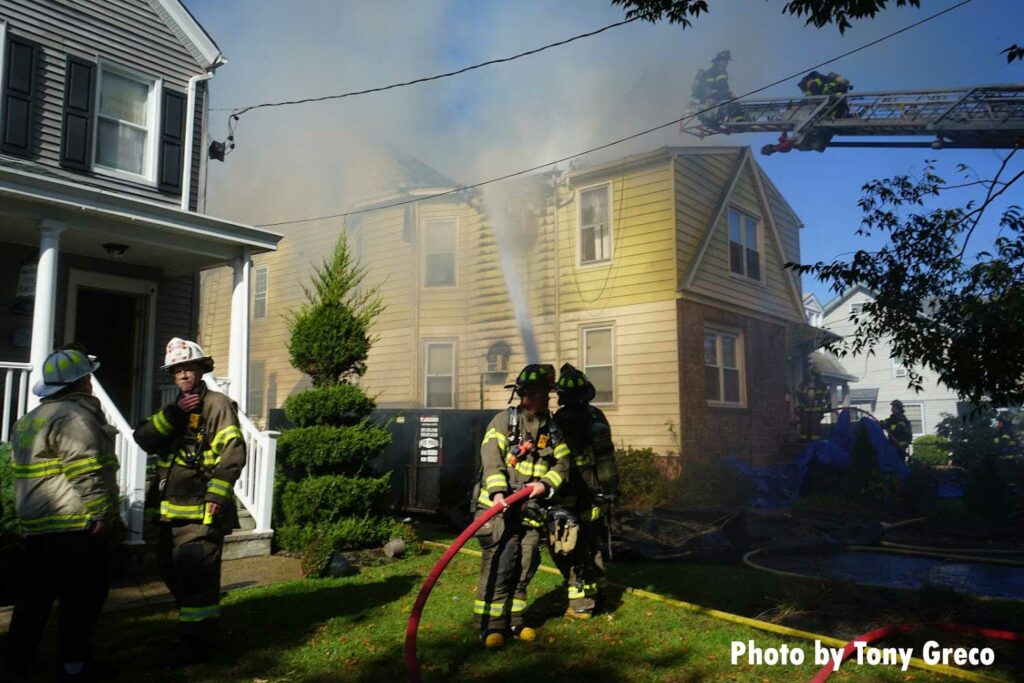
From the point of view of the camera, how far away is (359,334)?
8.14 m

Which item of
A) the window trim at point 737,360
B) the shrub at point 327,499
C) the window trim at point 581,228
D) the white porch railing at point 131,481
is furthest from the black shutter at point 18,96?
the window trim at point 737,360

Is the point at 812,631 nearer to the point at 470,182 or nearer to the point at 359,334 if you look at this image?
the point at 359,334

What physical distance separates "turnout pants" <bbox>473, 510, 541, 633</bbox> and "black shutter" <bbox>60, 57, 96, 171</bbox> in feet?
26.5

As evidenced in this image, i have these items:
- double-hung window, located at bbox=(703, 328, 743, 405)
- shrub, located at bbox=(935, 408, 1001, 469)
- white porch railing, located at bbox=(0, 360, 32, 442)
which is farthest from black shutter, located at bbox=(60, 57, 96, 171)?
shrub, located at bbox=(935, 408, 1001, 469)

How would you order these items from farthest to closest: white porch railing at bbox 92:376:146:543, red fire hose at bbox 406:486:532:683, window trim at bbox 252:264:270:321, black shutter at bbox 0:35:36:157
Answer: window trim at bbox 252:264:270:321 → black shutter at bbox 0:35:36:157 → white porch railing at bbox 92:376:146:543 → red fire hose at bbox 406:486:532:683

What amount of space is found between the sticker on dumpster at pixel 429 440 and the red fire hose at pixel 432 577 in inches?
229

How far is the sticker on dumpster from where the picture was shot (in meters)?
10.0

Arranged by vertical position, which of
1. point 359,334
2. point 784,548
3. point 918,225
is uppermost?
point 918,225

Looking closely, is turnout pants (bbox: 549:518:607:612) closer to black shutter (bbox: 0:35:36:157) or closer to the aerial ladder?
the aerial ladder

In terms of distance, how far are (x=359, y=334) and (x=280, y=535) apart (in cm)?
241

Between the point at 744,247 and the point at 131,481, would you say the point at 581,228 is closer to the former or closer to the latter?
the point at 744,247

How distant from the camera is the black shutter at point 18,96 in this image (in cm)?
856

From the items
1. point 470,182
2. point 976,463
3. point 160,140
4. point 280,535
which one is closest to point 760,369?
point 976,463

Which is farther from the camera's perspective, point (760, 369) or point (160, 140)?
point (760, 369)
